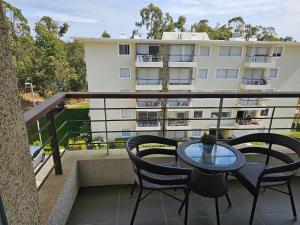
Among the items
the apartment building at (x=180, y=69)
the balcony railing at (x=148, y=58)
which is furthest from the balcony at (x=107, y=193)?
the balcony railing at (x=148, y=58)

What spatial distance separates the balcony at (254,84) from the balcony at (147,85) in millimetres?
5096

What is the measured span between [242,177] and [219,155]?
27 cm

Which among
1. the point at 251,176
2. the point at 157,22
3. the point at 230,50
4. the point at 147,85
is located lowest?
the point at 147,85

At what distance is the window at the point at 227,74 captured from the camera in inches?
486

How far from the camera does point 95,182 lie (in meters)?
2.29

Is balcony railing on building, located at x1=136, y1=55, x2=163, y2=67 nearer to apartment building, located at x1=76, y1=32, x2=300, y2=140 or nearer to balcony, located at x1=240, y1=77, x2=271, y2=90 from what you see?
apartment building, located at x1=76, y1=32, x2=300, y2=140

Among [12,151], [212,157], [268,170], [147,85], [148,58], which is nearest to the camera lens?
[12,151]

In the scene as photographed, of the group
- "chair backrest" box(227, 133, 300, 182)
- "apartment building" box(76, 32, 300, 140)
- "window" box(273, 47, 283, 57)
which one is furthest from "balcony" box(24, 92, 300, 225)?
"window" box(273, 47, 283, 57)

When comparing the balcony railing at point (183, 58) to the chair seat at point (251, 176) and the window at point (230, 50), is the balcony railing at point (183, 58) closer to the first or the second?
the window at point (230, 50)

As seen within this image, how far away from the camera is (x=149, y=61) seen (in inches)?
451

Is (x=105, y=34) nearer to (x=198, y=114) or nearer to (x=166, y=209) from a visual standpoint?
(x=198, y=114)

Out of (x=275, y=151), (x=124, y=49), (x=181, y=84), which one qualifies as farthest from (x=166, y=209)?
(x=181, y=84)

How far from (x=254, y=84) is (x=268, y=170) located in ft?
41.1

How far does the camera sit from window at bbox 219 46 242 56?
11.9 meters
